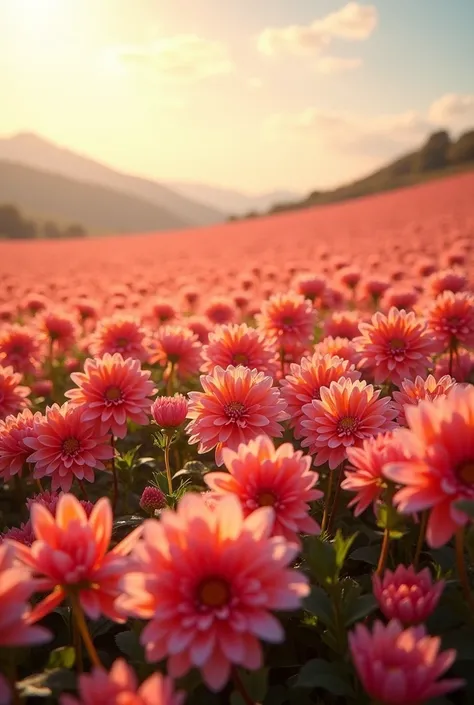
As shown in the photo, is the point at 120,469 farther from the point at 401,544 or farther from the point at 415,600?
the point at 415,600

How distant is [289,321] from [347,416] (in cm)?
153

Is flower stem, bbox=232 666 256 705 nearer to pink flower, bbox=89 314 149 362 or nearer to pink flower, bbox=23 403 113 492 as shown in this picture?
pink flower, bbox=23 403 113 492

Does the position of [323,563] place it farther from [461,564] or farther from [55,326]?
[55,326]

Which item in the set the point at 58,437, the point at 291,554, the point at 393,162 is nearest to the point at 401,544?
the point at 291,554

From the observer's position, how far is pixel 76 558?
120 centimetres

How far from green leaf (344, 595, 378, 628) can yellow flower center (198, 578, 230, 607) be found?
1.54 feet

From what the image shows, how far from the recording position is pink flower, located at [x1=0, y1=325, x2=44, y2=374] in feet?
12.4

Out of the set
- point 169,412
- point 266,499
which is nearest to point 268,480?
point 266,499

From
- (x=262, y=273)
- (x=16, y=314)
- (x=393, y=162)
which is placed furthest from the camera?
(x=393, y=162)

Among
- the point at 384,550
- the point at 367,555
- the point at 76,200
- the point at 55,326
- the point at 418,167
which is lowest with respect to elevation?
the point at 367,555

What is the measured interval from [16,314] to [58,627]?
17.3 feet

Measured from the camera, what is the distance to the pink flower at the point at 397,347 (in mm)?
2545

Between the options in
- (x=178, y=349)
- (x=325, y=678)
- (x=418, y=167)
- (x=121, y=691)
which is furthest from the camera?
(x=418, y=167)

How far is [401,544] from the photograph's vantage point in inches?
81.1
